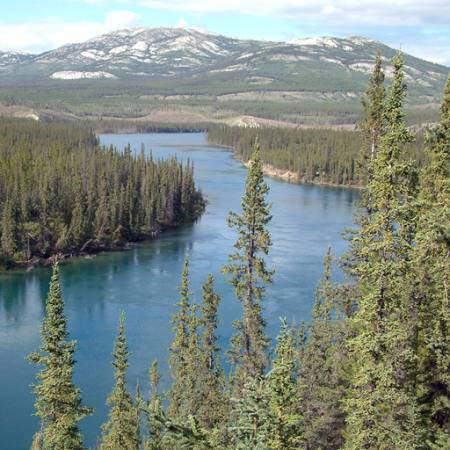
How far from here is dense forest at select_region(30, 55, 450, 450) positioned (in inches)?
671

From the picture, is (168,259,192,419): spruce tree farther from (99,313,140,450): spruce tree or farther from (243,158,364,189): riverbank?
(243,158,364,189): riverbank

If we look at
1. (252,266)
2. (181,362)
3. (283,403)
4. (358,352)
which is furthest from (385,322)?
(181,362)

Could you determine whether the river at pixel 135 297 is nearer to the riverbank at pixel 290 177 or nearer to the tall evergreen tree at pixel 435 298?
the tall evergreen tree at pixel 435 298

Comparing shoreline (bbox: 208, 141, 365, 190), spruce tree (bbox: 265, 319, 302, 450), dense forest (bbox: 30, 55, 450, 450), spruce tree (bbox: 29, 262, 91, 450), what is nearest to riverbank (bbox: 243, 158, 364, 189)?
shoreline (bbox: 208, 141, 365, 190)

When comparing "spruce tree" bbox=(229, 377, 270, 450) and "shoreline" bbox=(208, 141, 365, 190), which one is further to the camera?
"shoreline" bbox=(208, 141, 365, 190)

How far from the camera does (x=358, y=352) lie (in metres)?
21.4

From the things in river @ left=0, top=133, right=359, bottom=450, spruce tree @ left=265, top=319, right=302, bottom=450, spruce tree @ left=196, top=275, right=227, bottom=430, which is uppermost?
spruce tree @ left=265, top=319, right=302, bottom=450

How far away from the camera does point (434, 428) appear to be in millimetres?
22734

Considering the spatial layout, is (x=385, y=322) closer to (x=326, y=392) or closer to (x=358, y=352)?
(x=358, y=352)

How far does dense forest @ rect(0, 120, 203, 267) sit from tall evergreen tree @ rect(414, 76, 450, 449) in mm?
70654

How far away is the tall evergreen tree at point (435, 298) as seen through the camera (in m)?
22.0

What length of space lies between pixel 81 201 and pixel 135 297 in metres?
34.7

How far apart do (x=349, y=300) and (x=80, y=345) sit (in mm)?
36083

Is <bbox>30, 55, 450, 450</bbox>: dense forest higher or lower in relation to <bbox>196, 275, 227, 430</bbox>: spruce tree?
higher
